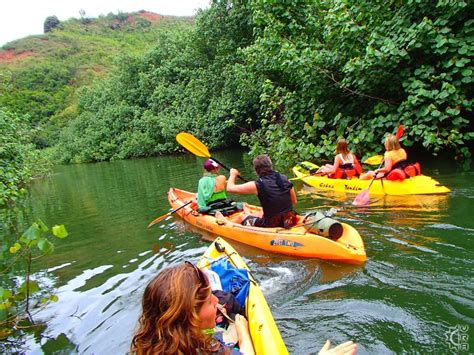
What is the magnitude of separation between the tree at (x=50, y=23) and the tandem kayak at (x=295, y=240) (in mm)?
85775

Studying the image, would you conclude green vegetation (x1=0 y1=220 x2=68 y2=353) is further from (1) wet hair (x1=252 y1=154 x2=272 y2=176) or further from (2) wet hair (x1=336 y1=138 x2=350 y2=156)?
(2) wet hair (x1=336 y1=138 x2=350 y2=156)

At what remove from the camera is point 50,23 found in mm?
78562

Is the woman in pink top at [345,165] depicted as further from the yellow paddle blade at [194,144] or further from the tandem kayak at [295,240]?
the yellow paddle blade at [194,144]

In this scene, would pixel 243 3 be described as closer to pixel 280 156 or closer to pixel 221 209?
pixel 280 156

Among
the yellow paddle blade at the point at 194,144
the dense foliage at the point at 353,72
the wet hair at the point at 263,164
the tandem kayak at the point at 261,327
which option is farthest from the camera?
the yellow paddle blade at the point at 194,144

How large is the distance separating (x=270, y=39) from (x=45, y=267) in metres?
7.46

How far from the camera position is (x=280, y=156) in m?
10.4

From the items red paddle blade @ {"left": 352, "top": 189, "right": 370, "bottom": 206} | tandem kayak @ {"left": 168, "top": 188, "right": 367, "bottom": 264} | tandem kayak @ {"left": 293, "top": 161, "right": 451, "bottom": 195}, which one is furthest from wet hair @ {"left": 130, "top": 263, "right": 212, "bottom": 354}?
tandem kayak @ {"left": 293, "top": 161, "right": 451, "bottom": 195}

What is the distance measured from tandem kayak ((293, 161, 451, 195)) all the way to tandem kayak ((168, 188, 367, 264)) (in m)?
2.16

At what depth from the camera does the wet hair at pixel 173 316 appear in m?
1.58

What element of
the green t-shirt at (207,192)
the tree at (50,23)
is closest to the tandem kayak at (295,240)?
the green t-shirt at (207,192)

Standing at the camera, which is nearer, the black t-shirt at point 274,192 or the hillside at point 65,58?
the black t-shirt at point 274,192

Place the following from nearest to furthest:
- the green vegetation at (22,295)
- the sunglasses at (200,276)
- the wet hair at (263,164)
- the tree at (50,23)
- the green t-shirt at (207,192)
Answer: the sunglasses at (200,276)
the green vegetation at (22,295)
the wet hair at (263,164)
the green t-shirt at (207,192)
the tree at (50,23)

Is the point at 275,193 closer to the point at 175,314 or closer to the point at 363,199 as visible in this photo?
the point at 363,199
